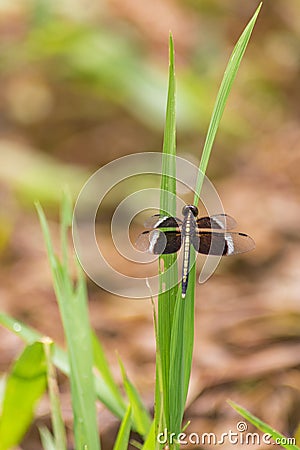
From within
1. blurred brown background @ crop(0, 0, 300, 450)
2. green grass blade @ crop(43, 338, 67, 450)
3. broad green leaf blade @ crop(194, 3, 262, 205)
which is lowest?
green grass blade @ crop(43, 338, 67, 450)

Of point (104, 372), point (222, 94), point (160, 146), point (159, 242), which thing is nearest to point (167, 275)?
point (159, 242)

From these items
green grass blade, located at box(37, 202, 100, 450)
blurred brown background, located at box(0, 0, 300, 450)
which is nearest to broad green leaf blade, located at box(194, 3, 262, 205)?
green grass blade, located at box(37, 202, 100, 450)

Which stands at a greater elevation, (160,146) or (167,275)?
(160,146)

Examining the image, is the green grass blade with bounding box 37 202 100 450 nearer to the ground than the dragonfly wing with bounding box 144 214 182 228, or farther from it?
nearer to the ground

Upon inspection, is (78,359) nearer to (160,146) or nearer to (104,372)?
(104,372)

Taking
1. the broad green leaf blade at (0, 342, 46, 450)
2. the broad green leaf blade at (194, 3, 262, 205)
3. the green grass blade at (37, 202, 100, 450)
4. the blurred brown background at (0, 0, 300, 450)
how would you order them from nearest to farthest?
1. the broad green leaf blade at (194, 3, 262, 205)
2. the green grass blade at (37, 202, 100, 450)
3. the broad green leaf blade at (0, 342, 46, 450)
4. the blurred brown background at (0, 0, 300, 450)

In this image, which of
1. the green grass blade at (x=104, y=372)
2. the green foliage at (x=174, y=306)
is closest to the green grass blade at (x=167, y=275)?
the green foliage at (x=174, y=306)

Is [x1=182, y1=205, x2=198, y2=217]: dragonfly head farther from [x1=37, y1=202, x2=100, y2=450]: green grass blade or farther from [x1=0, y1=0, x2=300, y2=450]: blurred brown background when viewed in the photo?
[x1=0, y1=0, x2=300, y2=450]: blurred brown background
